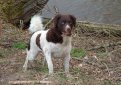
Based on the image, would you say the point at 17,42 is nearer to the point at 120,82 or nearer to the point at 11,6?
the point at 11,6

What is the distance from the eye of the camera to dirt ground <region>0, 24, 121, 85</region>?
25.8ft

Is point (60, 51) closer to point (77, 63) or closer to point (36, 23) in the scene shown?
point (36, 23)

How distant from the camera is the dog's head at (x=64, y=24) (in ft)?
25.8

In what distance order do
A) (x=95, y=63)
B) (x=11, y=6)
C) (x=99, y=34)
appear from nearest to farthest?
(x=95, y=63), (x=99, y=34), (x=11, y=6)

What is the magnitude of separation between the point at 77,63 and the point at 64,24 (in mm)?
2096

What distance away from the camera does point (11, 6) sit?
45.3ft

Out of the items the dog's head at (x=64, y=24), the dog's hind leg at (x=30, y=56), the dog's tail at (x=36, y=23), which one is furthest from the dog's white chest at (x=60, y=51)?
the dog's tail at (x=36, y=23)

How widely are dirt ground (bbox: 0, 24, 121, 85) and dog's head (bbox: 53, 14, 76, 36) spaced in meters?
0.75

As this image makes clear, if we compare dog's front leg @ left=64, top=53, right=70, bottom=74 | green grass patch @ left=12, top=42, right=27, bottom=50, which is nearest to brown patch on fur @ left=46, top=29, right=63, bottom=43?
dog's front leg @ left=64, top=53, right=70, bottom=74

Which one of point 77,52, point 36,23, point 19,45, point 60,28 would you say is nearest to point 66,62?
point 60,28

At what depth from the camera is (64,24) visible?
792 cm

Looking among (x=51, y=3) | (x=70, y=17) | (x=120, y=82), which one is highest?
(x=70, y=17)

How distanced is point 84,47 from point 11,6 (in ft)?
10.9

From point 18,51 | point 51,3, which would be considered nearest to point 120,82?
point 18,51
